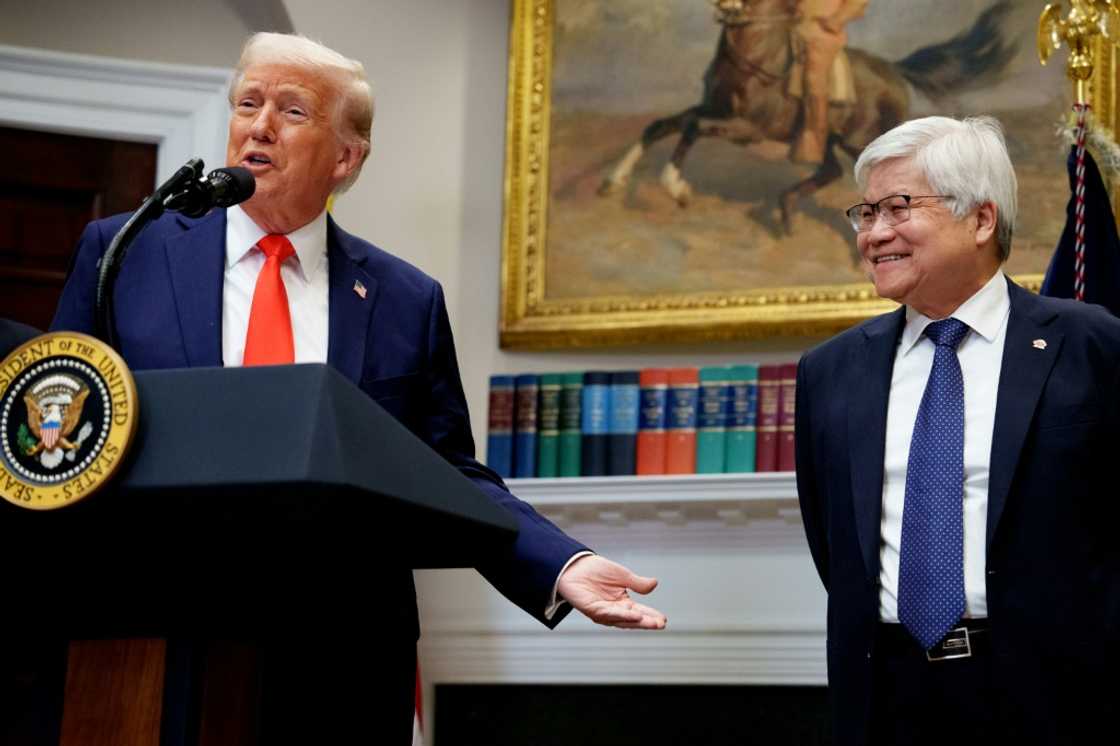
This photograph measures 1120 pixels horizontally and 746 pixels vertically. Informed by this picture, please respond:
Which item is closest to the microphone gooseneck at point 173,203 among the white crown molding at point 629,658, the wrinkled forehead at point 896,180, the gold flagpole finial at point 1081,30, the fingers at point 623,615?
the fingers at point 623,615

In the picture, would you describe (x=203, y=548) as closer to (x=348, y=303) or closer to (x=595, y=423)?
(x=348, y=303)

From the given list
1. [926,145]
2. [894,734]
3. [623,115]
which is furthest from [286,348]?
[623,115]

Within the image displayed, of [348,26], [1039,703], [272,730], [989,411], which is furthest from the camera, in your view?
[348,26]

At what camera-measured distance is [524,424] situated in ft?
15.4

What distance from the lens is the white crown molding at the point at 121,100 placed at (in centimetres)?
471

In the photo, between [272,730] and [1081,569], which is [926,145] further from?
[272,730]

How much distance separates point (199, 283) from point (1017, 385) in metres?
1.34

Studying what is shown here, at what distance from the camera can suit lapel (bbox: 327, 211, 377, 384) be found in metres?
2.09

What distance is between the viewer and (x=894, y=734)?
2416mm

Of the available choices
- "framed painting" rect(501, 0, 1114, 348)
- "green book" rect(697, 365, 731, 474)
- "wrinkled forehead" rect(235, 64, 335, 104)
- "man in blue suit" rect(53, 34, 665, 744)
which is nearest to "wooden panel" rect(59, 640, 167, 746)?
"man in blue suit" rect(53, 34, 665, 744)

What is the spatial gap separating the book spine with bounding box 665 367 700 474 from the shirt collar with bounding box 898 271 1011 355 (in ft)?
6.01

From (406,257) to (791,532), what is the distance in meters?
1.54

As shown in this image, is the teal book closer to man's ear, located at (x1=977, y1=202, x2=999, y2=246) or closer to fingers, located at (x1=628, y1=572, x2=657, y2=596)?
man's ear, located at (x1=977, y1=202, x2=999, y2=246)

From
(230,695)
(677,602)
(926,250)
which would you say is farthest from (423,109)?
(230,695)
